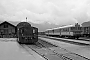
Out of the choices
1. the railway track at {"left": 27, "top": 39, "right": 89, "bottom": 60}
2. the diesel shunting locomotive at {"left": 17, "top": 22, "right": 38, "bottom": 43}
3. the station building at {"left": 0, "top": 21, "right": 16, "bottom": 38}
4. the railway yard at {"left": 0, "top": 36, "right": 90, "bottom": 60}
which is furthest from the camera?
the station building at {"left": 0, "top": 21, "right": 16, "bottom": 38}

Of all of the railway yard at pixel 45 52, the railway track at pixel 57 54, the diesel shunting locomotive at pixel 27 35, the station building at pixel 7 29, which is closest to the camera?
the railway track at pixel 57 54

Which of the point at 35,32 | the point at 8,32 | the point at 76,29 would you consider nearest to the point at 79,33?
the point at 76,29

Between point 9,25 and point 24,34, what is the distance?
1492 inches

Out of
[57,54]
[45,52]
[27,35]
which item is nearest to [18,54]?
[45,52]

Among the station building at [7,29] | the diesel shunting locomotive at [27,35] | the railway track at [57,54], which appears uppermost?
the station building at [7,29]

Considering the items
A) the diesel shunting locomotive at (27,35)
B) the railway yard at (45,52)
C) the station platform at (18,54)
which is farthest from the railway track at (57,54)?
the diesel shunting locomotive at (27,35)

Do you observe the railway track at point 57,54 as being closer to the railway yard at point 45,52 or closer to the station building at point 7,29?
Result: the railway yard at point 45,52

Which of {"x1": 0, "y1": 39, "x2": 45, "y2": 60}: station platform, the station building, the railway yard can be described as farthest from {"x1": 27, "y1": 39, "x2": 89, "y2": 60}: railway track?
the station building

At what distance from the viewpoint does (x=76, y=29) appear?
32.9m

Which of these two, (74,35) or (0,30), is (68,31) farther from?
(0,30)

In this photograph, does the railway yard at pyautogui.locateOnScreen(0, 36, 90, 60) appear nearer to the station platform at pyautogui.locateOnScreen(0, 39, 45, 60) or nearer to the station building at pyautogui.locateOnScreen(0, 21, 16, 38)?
the station platform at pyautogui.locateOnScreen(0, 39, 45, 60)

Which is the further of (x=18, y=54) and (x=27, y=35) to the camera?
(x=27, y=35)

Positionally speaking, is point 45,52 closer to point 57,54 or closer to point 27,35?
point 57,54

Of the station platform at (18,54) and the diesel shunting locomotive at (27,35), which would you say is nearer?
the station platform at (18,54)
